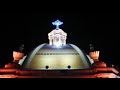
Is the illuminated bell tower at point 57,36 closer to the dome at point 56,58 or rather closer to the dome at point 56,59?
the dome at point 56,58

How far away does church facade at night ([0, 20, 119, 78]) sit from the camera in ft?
88.4

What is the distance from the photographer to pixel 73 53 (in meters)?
30.6

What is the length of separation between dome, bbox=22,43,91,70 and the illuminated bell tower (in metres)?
3.51

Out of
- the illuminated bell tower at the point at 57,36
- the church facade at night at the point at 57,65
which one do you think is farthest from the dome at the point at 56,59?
the illuminated bell tower at the point at 57,36

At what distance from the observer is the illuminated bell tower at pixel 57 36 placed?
35125 mm

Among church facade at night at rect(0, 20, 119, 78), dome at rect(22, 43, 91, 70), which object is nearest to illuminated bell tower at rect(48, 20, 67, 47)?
church facade at night at rect(0, 20, 119, 78)

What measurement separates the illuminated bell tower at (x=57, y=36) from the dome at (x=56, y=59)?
3509mm

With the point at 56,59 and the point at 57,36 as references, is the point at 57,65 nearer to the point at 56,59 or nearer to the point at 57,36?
the point at 56,59

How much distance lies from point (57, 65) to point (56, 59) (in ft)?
2.85

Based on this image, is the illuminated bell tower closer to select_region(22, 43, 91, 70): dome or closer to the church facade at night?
the church facade at night
